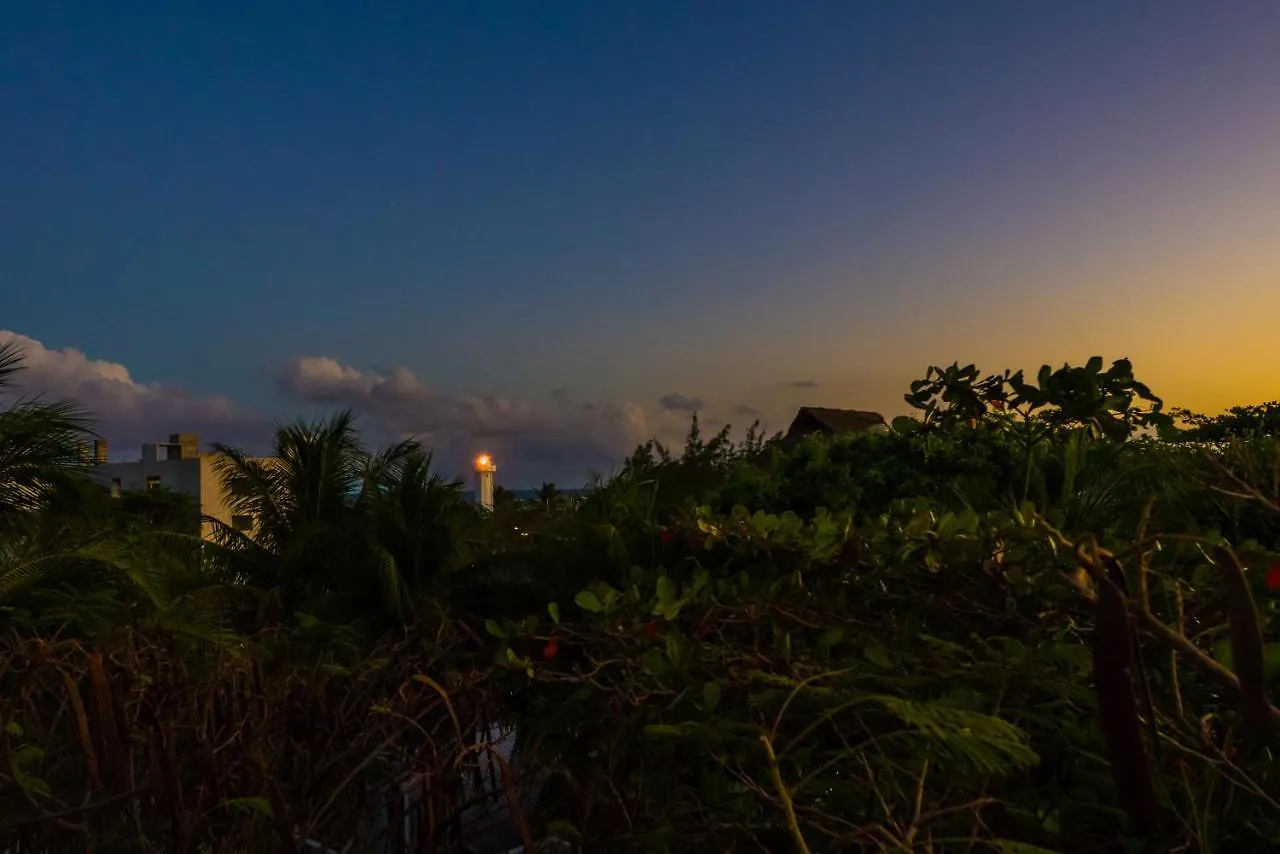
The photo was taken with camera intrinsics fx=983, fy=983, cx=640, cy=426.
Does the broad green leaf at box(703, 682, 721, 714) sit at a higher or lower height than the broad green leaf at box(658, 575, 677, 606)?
lower

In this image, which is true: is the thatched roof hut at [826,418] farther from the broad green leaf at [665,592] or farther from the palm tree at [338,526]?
the broad green leaf at [665,592]

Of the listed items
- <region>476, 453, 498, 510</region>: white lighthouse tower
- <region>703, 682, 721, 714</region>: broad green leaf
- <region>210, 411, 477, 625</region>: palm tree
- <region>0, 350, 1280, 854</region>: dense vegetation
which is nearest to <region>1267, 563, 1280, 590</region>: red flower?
<region>0, 350, 1280, 854</region>: dense vegetation

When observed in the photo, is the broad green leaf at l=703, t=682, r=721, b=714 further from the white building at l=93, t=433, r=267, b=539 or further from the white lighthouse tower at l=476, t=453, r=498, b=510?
the white building at l=93, t=433, r=267, b=539

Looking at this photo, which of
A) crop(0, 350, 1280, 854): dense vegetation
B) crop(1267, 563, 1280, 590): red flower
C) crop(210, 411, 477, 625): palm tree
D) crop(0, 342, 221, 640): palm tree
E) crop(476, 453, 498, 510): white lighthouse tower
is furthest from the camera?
crop(476, 453, 498, 510): white lighthouse tower

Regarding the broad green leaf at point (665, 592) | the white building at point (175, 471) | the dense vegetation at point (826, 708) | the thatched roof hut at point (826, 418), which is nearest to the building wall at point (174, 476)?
the white building at point (175, 471)

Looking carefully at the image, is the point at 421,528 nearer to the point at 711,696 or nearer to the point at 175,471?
the point at 711,696

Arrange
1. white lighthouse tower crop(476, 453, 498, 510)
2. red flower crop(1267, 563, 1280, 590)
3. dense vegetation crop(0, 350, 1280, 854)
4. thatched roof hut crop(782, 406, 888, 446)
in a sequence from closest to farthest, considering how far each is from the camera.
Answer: dense vegetation crop(0, 350, 1280, 854) → red flower crop(1267, 563, 1280, 590) → thatched roof hut crop(782, 406, 888, 446) → white lighthouse tower crop(476, 453, 498, 510)

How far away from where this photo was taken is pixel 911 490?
736cm

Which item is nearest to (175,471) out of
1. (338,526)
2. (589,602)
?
(338,526)

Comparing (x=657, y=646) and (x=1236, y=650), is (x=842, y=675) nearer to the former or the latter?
(x=657, y=646)

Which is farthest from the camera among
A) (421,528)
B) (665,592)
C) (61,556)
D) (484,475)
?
(484,475)

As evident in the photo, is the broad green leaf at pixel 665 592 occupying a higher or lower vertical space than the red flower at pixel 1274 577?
lower

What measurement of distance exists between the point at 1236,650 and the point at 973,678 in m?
0.75

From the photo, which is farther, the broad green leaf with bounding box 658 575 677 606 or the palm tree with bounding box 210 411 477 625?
the palm tree with bounding box 210 411 477 625
